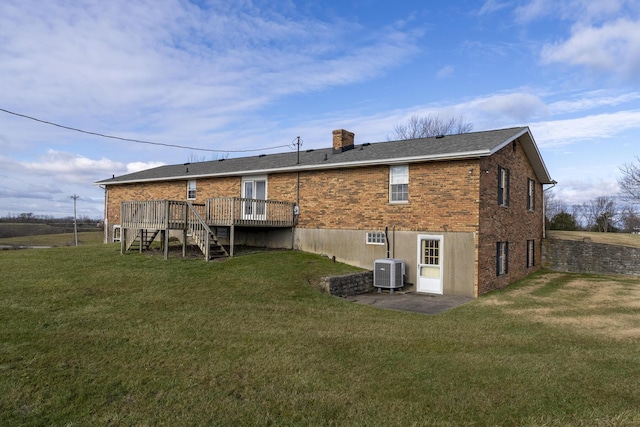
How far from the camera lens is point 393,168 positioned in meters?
16.2

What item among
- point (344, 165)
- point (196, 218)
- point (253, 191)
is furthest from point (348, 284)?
point (253, 191)

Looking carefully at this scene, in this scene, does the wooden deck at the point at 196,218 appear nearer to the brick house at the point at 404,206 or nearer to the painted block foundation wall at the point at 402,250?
the brick house at the point at 404,206

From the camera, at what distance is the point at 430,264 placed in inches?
597

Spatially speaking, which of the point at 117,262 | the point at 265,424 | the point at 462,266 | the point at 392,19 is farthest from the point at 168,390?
the point at 392,19

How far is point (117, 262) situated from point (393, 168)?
34.1 ft

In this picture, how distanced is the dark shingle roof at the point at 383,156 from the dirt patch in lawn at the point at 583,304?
16.4 feet

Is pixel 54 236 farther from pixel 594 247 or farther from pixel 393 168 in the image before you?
pixel 594 247

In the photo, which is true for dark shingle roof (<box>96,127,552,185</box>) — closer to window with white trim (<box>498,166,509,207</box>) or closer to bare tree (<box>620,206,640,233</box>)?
window with white trim (<box>498,166,509,207</box>)

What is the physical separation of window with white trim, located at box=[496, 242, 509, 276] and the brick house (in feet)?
0.14

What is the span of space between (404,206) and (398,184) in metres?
0.92

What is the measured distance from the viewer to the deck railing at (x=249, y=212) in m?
16.4

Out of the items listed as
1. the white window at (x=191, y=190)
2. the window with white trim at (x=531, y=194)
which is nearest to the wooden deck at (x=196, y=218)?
the white window at (x=191, y=190)

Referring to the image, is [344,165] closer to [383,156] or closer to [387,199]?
[383,156]

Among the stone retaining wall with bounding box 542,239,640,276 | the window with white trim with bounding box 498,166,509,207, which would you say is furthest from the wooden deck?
the stone retaining wall with bounding box 542,239,640,276
